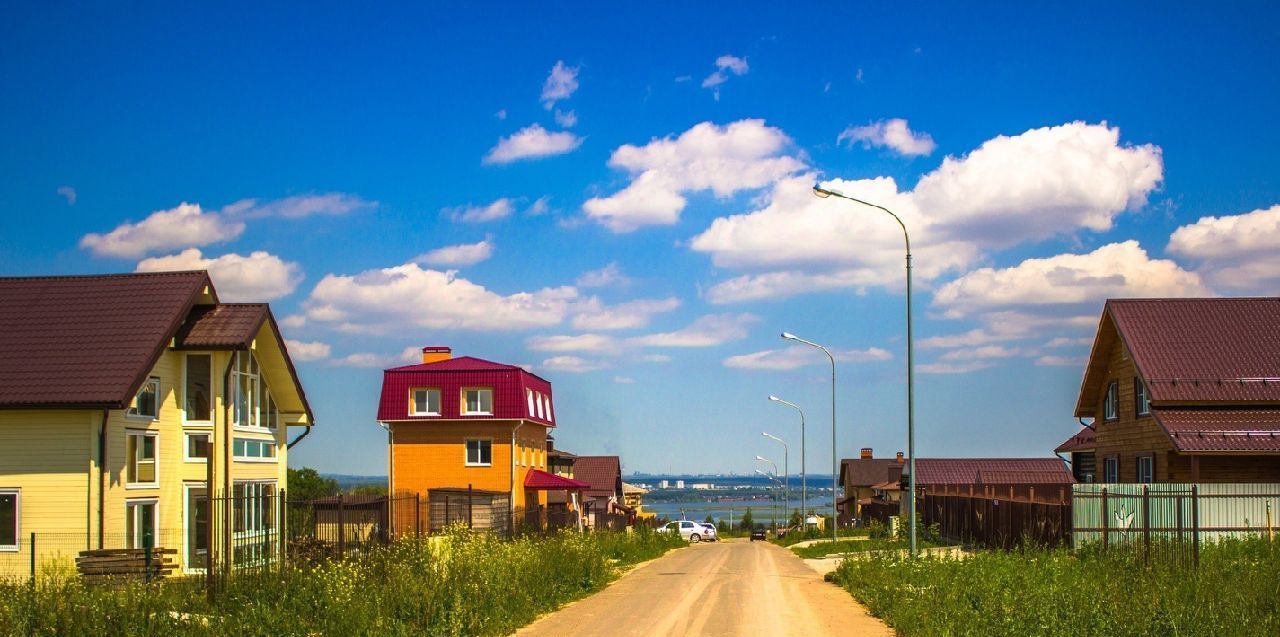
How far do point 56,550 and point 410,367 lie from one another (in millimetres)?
24714

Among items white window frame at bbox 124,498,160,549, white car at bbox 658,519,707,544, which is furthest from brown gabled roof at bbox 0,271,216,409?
white car at bbox 658,519,707,544

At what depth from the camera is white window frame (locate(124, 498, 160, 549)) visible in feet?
84.5

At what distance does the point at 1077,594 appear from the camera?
48.4 ft

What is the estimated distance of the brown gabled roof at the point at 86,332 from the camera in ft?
80.4

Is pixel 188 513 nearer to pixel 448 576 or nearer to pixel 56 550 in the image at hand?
pixel 56 550

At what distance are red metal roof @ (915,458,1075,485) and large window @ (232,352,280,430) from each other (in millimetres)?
44584

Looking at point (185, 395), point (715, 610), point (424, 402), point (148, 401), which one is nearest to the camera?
point (715, 610)

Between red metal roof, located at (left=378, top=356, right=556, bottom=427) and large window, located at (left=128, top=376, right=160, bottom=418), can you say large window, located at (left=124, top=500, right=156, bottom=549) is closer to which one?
large window, located at (left=128, top=376, right=160, bottom=418)

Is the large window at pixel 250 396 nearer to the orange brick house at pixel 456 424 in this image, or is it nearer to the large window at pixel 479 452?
the orange brick house at pixel 456 424

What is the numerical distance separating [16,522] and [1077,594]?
20.5m

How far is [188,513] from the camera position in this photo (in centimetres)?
2789

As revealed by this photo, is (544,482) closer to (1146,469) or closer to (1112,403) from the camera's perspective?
(1112,403)

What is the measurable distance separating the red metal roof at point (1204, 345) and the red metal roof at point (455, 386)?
886 inches

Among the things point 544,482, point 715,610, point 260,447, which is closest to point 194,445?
point 260,447
